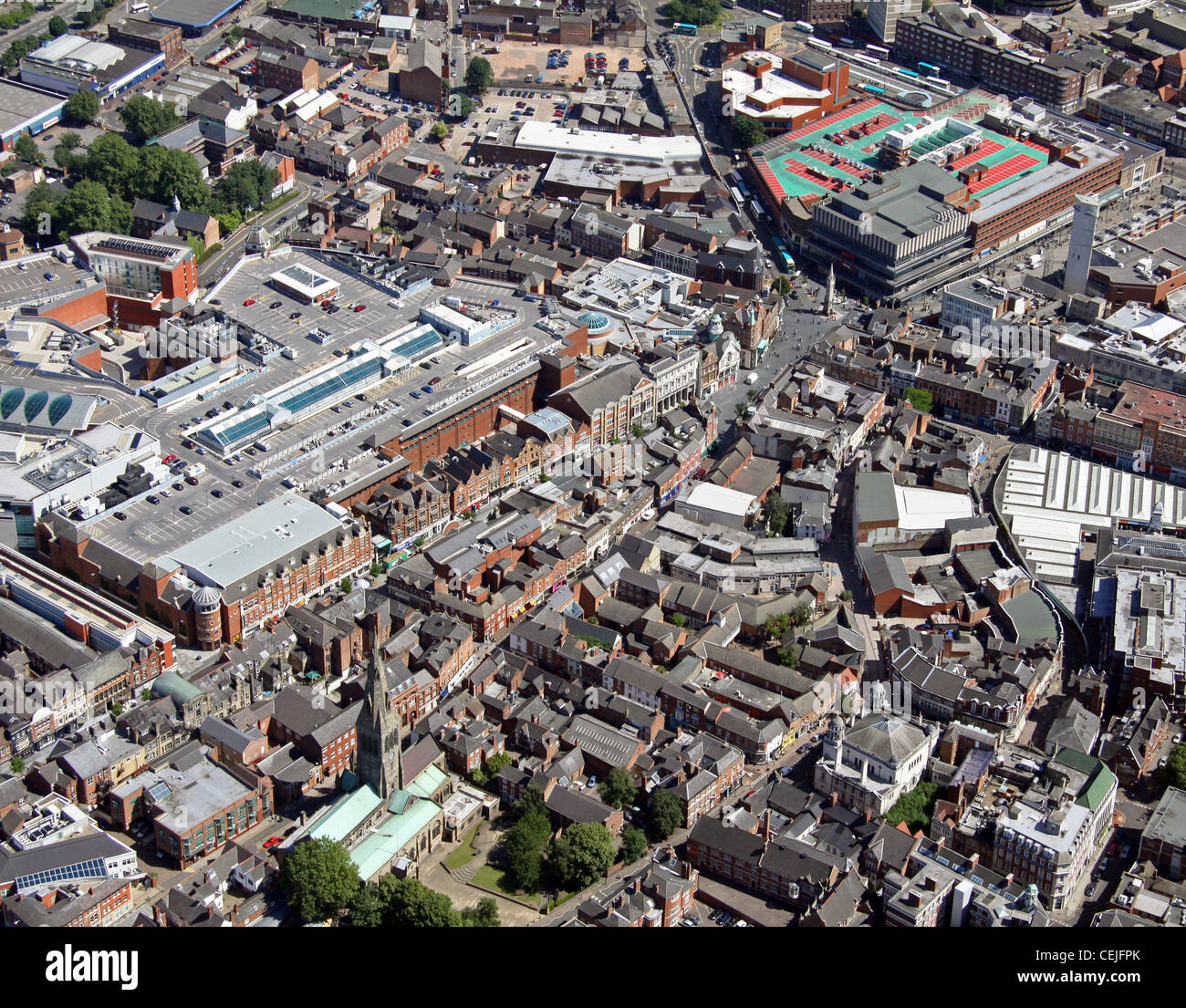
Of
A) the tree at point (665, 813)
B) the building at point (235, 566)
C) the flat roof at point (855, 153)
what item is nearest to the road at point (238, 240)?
the building at point (235, 566)

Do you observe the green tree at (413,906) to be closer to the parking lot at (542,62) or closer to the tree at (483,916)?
the tree at (483,916)

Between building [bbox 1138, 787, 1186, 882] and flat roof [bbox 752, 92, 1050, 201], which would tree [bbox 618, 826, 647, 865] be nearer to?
building [bbox 1138, 787, 1186, 882]

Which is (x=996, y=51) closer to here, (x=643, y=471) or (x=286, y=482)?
(x=643, y=471)

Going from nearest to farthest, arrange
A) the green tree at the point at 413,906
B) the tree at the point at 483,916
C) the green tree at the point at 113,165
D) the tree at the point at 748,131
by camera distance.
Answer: the green tree at the point at 413,906 < the tree at the point at 483,916 < the green tree at the point at 113,165 < the tree at the point at 748,131

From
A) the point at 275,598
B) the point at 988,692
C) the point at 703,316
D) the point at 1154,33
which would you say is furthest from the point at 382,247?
the point at 1154,33

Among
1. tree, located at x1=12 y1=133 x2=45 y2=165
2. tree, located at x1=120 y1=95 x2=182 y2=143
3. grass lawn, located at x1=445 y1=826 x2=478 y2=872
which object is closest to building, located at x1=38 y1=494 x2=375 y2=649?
grass lawn, located at x1=445 y1=826 x2=478 y2=872

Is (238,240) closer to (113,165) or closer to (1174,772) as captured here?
(113,165)
